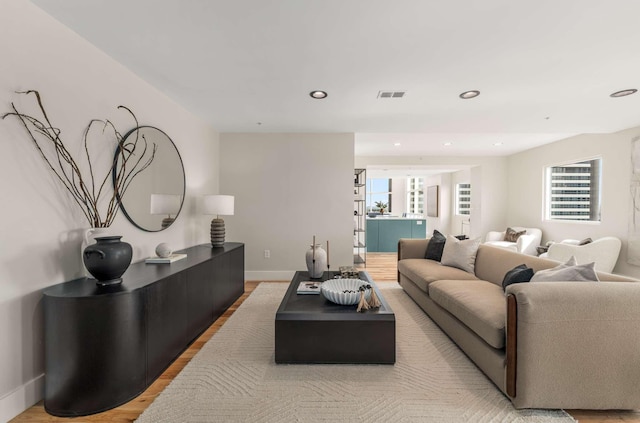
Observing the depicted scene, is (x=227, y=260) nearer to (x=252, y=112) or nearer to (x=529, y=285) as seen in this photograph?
(x=252, y=112)

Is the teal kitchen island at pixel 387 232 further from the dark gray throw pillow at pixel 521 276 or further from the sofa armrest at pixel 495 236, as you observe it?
the dark gray throw pillow at pixel 521 276

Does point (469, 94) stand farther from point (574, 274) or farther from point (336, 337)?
point (336, 337)

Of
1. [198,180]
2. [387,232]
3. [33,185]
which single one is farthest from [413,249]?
[33,185]

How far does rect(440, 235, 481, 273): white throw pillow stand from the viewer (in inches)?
139

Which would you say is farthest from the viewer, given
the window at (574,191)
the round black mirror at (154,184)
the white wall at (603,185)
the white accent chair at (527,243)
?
the white accent chair at (527,243)

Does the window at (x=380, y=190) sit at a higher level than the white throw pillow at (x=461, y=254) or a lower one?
higher

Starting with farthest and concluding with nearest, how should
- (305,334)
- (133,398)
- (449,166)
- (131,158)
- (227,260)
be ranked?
(449,166), (227,260), (131,158), (305,334), (133,398)

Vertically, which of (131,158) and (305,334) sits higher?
(131,158)

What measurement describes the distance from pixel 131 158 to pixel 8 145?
979mm

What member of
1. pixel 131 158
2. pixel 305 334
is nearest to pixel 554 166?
pixel 305 334

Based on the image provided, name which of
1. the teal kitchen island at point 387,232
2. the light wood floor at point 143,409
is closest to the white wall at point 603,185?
the teal kitchen island at point 387,232

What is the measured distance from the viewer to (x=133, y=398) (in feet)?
5.88

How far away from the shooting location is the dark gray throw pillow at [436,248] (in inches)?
159

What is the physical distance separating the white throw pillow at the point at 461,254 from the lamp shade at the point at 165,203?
330 cm
